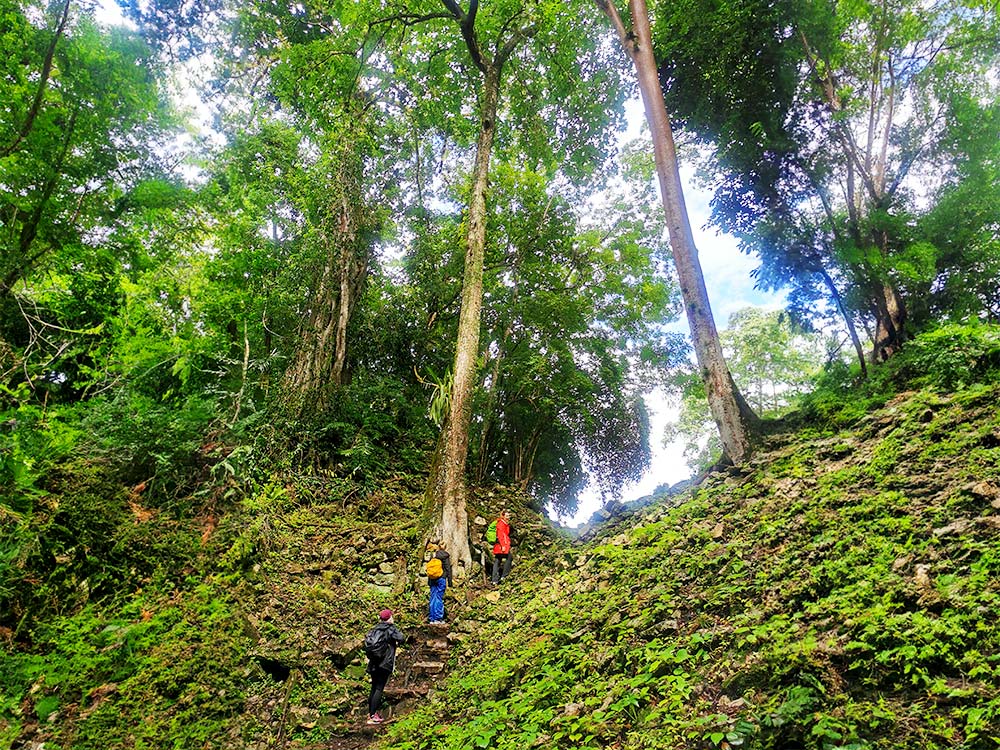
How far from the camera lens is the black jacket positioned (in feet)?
17.4

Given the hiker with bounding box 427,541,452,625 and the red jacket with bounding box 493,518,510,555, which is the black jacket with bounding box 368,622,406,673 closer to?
the hiker with bounding box 427,541,452,625

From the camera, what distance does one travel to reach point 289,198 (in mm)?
14297

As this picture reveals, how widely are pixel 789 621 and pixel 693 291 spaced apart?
4945 mm

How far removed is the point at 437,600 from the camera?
22.0ft

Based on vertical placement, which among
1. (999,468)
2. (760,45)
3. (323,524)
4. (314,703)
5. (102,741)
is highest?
(760,45)

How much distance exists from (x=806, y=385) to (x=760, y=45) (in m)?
16.9

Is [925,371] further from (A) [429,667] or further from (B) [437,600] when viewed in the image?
(A) [429,667]

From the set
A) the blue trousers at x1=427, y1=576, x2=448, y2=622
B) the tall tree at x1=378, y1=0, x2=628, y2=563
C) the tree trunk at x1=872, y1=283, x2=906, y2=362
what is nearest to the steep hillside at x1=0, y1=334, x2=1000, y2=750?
the blue trousers at x1=427, y1=576, x2=448, y2=622

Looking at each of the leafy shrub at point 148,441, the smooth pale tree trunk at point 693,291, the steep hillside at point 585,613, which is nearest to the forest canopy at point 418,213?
the leafy shrub at point 148,441

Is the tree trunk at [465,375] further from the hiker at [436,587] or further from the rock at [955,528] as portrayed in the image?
the rock at [955,528]

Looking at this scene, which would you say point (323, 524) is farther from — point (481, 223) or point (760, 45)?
point (760, 45)

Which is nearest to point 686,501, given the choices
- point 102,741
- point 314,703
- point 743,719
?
point 743,719

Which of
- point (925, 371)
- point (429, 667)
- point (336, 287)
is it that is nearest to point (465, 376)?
point (429, 667)

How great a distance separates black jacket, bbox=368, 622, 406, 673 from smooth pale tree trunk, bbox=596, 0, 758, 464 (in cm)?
497
